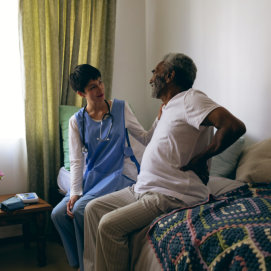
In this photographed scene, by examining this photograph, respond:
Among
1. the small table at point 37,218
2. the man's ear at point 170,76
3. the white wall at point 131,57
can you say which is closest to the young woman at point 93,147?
the small table at point 37,218

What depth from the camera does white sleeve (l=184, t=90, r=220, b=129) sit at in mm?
1431

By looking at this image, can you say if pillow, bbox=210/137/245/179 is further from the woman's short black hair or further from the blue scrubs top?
the woman's short black hair

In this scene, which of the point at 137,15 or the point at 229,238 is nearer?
the point at 229,238

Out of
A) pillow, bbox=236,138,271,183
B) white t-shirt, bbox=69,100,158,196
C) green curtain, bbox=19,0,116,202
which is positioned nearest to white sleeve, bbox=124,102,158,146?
white t-shirt, bbox=69,100,158,196

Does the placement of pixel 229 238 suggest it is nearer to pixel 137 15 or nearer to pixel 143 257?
pixel 143 257

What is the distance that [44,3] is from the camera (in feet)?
8.89

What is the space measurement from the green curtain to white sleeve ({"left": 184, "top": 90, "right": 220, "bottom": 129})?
5.09 ft

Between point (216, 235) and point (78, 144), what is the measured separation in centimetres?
118

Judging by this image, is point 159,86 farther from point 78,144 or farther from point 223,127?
point 78,144

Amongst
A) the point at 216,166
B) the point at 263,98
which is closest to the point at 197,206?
the point at 216,166

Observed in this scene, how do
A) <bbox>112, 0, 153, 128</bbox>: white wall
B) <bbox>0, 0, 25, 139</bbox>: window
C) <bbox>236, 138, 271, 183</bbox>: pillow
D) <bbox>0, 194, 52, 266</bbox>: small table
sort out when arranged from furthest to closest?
1. <bbox>112, 0, 153, 128</bbox>: white wall
2. <bbox>0, 0, 25, 139</bbox>: window
3. <bbox>0, 194, 52, 266</bbox>: small table
4. <bbox>236, 138, 271, 183</bbox>: pillow

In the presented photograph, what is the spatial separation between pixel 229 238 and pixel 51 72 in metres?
2.08

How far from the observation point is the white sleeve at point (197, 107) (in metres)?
1.43

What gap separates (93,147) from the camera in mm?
2152
